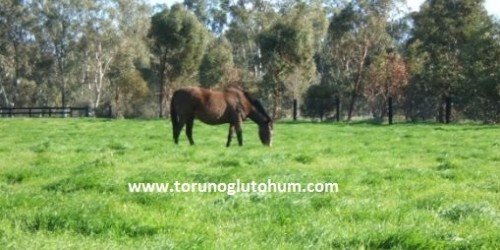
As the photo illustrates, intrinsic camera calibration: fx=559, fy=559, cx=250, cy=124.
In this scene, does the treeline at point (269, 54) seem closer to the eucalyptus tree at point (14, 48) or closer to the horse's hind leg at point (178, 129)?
the eucalyptus tree at point (14, 48)

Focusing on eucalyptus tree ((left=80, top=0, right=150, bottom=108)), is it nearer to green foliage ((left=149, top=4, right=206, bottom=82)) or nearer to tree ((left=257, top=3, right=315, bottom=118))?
green foliage ((left=149, top=4, right=206, bottom=82))

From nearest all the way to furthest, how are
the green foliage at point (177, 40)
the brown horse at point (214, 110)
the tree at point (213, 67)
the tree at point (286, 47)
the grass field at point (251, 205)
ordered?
the grass field at point (251, 205)
the brown horse at point (214, 110)
the tree at point (286, 47)
the green foliage at point (177, 40)
the tree at point (213, 67)

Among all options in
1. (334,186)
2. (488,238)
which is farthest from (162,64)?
(488,238)

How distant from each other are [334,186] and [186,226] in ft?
10.3

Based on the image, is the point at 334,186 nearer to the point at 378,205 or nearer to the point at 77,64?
the point at 378,205

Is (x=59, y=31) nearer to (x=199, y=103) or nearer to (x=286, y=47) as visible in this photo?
(x=286, y=47)

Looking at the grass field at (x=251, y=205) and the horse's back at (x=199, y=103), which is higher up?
the horse's back at (x=199, y=103)

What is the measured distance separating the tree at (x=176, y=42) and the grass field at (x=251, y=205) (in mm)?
35869

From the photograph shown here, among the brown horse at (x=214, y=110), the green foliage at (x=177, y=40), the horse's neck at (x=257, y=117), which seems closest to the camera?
the brown horse at (x=214, y=110)

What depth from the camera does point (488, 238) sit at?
506cm

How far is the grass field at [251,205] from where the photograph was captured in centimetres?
500

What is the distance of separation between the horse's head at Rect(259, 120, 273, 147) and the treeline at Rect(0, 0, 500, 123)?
60.9 feet

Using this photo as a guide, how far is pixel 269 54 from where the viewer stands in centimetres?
4375

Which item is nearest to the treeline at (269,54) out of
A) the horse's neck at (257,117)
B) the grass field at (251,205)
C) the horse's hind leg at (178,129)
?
the horse's neck at (257,117)
